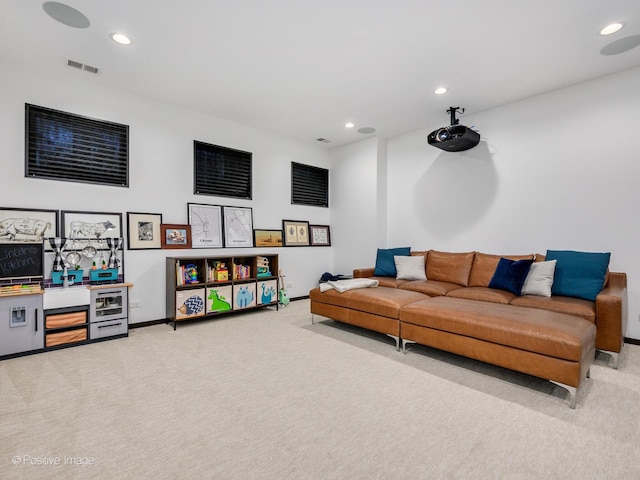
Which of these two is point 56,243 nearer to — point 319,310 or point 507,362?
point 319,310

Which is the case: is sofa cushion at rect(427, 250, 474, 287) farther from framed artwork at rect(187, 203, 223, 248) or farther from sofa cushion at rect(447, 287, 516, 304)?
framed artwork at rect(187, 203, 223, 248)

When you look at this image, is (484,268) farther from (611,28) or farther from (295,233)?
(295,233)

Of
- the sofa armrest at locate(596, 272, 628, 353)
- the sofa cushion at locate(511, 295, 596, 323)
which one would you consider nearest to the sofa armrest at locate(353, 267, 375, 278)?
the sofa cushion at locate(511, 295, 596, 323)

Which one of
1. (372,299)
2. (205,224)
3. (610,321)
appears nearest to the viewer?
(610,321)

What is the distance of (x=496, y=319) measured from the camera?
261cm

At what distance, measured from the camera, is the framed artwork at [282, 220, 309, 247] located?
5.75m

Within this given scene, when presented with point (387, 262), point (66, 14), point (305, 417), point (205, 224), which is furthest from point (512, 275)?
point (66, 14)

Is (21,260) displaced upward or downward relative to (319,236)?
downward

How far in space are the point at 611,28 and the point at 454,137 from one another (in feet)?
5.49

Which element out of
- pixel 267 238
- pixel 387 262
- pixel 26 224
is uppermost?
pixel 26 224

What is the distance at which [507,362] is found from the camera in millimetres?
2492

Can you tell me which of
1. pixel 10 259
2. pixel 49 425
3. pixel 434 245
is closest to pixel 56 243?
pixel 10 259

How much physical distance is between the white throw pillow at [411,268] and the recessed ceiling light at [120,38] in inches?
163

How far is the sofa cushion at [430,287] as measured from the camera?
3.93m
